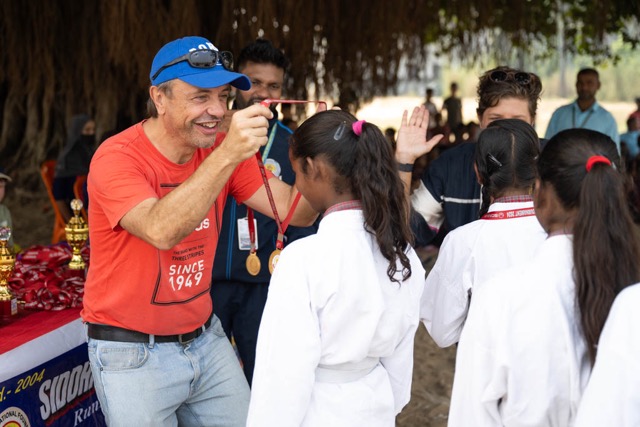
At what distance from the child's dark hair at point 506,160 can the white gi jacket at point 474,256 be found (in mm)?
62

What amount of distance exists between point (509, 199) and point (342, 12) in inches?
186

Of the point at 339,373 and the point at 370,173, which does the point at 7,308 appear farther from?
the point at 370,173

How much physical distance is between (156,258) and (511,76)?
1.57m

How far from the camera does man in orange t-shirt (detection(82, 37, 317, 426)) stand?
84.6 inches

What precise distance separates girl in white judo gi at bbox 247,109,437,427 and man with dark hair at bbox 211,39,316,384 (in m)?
0.99

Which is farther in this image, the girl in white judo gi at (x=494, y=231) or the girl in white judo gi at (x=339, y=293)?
the girl in white judo gi at (x=494, y=231)

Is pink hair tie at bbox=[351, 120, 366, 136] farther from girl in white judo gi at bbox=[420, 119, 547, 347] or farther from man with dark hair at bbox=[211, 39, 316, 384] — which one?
man with dark hair at bbox=[211, 39, 316, 384]

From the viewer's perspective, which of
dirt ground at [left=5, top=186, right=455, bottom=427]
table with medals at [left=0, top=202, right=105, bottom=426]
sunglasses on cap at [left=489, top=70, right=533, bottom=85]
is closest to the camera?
table with medals at [left=0, top=202, right=105, bottom=426]

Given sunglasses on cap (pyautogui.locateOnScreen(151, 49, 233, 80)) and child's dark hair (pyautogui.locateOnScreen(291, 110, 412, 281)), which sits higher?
sunglasses on cap (pyautogui.locateOnScreen(151, 49, 233, 80))

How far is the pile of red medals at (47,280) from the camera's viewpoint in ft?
9.50

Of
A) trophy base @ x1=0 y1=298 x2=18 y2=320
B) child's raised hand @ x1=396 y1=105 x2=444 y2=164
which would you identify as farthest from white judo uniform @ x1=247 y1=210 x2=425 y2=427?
trophy base @ x1=0 y1=298 x2=18 y2=320

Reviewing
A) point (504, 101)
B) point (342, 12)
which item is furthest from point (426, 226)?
point (342, 12)

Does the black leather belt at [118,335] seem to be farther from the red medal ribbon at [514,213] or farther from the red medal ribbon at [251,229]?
the red medal ribbon at [514,213]

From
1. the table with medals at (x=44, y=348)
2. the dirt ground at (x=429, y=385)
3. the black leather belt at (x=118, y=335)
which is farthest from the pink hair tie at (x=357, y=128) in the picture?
the dirt ground at (x=429, y=385)
